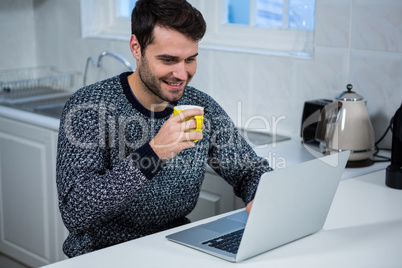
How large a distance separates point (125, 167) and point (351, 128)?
0.92m

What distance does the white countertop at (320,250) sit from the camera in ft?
4.16

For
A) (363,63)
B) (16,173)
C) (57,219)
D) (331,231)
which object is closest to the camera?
(331,231)

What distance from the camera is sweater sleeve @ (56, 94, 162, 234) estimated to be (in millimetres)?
1444

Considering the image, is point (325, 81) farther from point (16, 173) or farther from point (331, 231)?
point (16, 173)

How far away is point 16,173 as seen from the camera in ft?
9.07

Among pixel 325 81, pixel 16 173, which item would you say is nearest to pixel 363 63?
pixel 325 81

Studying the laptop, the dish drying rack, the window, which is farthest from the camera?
the dish drying rack

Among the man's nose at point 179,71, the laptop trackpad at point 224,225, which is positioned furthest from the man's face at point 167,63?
the laptop trackpad at point 224,225

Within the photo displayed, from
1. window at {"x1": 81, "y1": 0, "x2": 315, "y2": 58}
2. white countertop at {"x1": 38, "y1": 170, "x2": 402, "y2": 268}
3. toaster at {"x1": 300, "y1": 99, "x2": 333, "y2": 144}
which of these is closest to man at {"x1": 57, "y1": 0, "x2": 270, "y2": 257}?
white countertop at {"x1": 38, "y1": 170, "x2": 402, "y2": 268}

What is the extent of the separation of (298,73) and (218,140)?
2.40ft

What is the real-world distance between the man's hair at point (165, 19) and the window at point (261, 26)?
3.09ft

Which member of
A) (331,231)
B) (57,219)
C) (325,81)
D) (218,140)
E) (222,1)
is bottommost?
(57,219)

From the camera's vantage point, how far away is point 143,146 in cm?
146

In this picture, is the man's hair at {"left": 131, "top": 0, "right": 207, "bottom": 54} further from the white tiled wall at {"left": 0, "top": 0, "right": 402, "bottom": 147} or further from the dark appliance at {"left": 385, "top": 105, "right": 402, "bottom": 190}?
the white tiled wall at {"left": 0, "top": 0, "right": 402, "bottom": 147}
